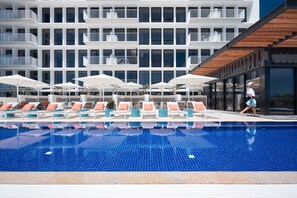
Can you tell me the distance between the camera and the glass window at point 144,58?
2973 cm

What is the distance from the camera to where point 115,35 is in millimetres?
28594

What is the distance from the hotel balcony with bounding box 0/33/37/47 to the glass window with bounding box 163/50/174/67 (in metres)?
16.8

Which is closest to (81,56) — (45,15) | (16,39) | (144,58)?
(45,15)

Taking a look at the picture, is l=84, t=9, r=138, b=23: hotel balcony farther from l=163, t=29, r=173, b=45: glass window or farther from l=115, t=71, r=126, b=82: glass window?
l=115, t=71, r=126, b=82: glass window

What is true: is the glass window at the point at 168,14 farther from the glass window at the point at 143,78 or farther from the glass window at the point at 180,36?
the glass window at the point at 143,78

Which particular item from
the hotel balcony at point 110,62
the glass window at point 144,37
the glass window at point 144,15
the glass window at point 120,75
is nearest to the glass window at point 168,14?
the glass window at point 144,15

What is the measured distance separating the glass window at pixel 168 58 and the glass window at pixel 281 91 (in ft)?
57.1

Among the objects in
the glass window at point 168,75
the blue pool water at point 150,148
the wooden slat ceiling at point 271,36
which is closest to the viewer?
the blue pool water at point 150,148

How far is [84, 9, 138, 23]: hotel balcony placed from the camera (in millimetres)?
28547

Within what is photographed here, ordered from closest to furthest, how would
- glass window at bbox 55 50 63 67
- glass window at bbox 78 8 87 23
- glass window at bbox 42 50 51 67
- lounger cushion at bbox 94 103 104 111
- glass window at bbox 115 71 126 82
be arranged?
lounger cushion at bbox 94 103 104 111
glass window at bbox 115 71 126 82
glass window at bbox 55 50 63 67
glass window at bbox 42 50 51 67
glass window at bbox 78 8 87 23

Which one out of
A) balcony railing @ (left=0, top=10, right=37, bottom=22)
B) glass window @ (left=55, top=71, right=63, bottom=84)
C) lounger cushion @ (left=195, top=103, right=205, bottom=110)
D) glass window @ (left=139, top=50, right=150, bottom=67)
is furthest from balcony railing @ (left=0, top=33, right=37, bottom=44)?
lounger cushion @ (left=195, top=103, right=205, bottom=110)

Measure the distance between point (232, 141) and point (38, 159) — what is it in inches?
214

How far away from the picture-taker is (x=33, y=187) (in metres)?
3.35

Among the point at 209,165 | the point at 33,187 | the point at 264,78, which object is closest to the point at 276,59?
the point at 264,78
